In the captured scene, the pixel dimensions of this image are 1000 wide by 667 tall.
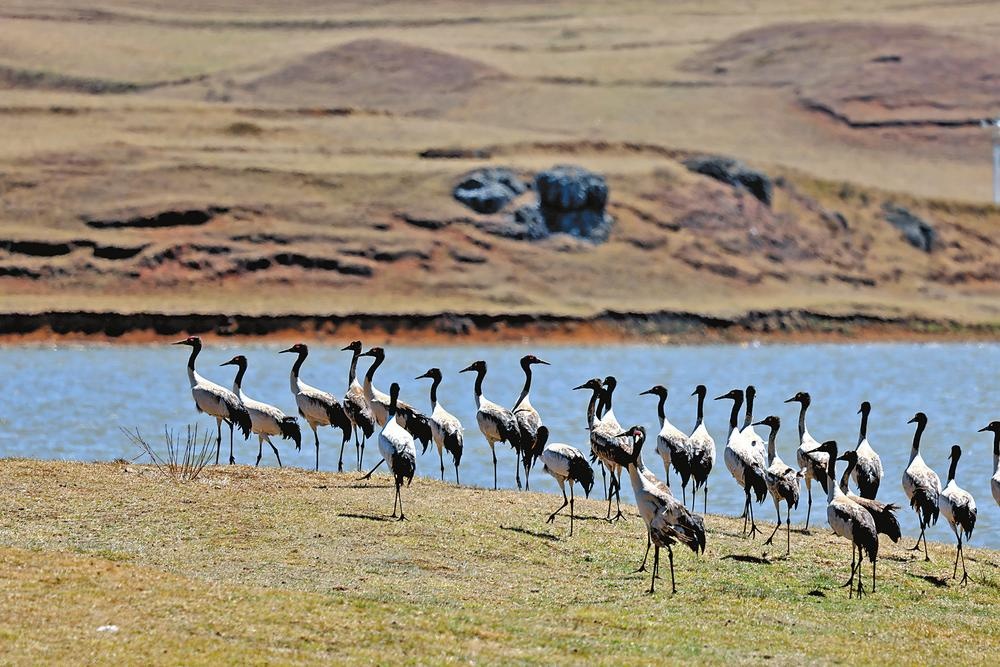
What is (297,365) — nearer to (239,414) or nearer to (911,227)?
(239,414)

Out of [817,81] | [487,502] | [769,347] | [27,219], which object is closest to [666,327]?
[769,347]

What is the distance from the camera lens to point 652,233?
353 ft

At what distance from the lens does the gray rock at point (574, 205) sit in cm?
10506

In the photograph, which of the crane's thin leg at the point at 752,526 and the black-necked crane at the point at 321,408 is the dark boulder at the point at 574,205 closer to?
the black-necked crane at the point at 321,408

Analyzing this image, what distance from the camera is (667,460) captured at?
26.3m

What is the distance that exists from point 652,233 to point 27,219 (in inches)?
1508

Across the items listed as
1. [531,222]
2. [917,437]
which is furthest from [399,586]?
[531,222]

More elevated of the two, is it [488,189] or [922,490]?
[922,490]

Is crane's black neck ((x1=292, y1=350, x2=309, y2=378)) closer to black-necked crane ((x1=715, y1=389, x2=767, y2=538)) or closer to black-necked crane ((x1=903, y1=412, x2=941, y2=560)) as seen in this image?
black-necked crane ((x1=715, y1=389, x2=767, y2=538))

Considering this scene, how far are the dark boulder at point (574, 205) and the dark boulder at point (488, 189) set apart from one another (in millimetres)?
1999

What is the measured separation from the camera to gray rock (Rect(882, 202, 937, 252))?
122 metres

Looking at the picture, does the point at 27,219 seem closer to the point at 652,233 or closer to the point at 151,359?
the point at 151,359

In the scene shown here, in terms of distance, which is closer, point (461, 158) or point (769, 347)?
point (769, 347)

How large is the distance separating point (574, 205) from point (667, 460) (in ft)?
261
